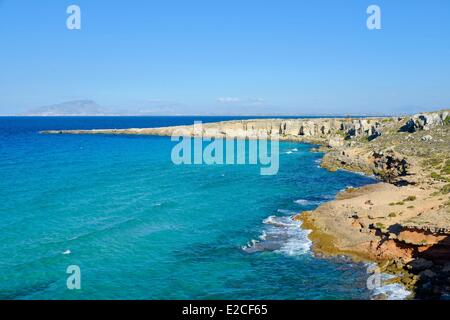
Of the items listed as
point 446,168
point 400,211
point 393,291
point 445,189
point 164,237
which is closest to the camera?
point 393,291

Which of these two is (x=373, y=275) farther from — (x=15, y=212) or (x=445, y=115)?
(x=445, y=115)

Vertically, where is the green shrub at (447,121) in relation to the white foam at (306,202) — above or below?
above

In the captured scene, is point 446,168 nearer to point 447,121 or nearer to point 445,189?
point 445,189

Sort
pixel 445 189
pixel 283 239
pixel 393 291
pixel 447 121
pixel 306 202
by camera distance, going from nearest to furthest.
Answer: pixel 393 291
pixel 283 239
pixel 445 189
pixel 306 202
pixel 447 121

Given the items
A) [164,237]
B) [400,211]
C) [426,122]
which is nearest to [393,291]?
[400,211]

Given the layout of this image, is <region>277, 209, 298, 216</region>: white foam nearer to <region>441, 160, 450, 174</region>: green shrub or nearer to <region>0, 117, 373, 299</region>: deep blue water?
<region>0, 117, 373, 299</region>: deep blue water

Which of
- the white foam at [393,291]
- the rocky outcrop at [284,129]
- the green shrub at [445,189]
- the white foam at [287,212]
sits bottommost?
the white foam at [393,291]

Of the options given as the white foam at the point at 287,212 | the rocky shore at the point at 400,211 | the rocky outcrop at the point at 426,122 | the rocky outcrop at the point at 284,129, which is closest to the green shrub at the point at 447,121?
the rocky outcrop at the point at 426,122

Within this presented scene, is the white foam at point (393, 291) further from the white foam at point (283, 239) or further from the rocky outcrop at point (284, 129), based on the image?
the rocky outcrop at point (284, 129)
